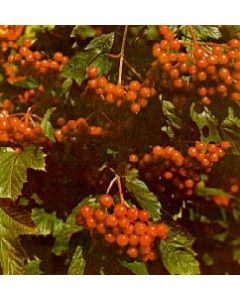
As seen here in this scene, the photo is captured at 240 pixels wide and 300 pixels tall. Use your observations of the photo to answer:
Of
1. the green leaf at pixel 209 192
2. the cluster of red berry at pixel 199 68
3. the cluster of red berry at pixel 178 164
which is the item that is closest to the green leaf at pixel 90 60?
the cluster of red berry at pixel 199 68

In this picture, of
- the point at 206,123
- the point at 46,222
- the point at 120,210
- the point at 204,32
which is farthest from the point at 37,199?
the point at 204,32

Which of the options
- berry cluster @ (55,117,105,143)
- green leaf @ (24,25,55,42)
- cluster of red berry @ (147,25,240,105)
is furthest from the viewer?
green leaf @ (24,25,55,42)

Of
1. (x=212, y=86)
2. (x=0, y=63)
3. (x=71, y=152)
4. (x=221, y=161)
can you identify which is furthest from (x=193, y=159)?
(x=0, y=63)

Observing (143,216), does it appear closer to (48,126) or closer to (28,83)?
(48,126)

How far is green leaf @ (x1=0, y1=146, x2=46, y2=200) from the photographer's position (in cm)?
143

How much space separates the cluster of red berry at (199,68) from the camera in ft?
4.48

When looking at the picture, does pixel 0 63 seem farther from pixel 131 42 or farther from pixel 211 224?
pixel 211 224

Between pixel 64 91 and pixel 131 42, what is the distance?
0.71 ft

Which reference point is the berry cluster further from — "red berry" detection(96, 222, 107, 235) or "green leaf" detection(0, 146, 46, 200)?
"red berry" detection(96, 222, 107, 235)

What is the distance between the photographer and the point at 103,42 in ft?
4.78

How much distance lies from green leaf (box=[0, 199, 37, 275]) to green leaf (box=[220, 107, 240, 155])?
507mm

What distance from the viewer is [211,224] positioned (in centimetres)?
178

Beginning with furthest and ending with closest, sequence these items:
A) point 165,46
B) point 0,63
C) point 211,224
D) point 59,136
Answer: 1. point 211,224
2. point 0,63
3. point 59,136
4. point 165,46

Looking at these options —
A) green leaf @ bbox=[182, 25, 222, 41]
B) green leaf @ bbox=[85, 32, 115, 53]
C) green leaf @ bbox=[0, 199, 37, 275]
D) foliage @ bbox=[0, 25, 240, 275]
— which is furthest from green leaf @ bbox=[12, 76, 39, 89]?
green leaf @ bbox=[182, 25, 222, 41]
